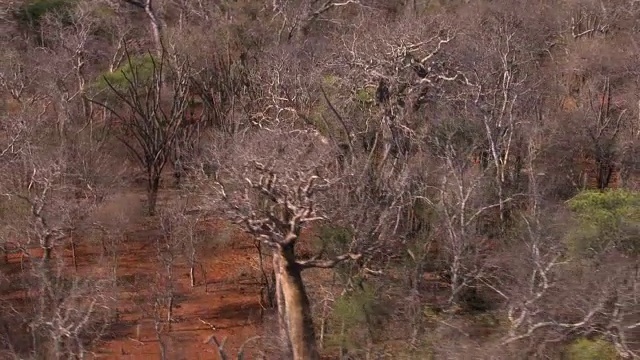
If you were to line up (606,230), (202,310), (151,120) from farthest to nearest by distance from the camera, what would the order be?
(151,120) → (202,310) → (606,230)

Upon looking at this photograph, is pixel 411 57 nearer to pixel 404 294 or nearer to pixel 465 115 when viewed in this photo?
pixel 465 115

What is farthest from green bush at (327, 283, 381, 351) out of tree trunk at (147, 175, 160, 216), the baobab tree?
tree trunk at (147, 175, 160, 216)

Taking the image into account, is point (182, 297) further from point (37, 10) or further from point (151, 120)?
point (37, 10)

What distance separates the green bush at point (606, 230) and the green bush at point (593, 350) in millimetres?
1700

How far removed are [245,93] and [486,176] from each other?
741cm

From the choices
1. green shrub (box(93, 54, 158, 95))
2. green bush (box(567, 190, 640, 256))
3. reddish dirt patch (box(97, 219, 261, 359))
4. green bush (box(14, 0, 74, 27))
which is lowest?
reddish dirt patch (box(97, 219, 261, 359))

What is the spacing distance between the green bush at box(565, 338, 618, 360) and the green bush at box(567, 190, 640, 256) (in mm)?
1700

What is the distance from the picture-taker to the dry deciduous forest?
35.0 ft

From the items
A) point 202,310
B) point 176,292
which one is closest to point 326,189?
point 202,310

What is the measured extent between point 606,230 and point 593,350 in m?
2.41

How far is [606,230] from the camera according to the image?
11117 millimetres

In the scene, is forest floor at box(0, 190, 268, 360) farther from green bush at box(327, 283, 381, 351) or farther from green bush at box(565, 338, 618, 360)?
green bush at box(565, 338, 618, 360)

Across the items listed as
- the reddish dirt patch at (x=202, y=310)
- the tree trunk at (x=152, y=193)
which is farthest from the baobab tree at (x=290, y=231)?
the tree trunk at (x=152, y=193)

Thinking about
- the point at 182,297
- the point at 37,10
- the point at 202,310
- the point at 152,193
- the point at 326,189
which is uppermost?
the point at 37,10
